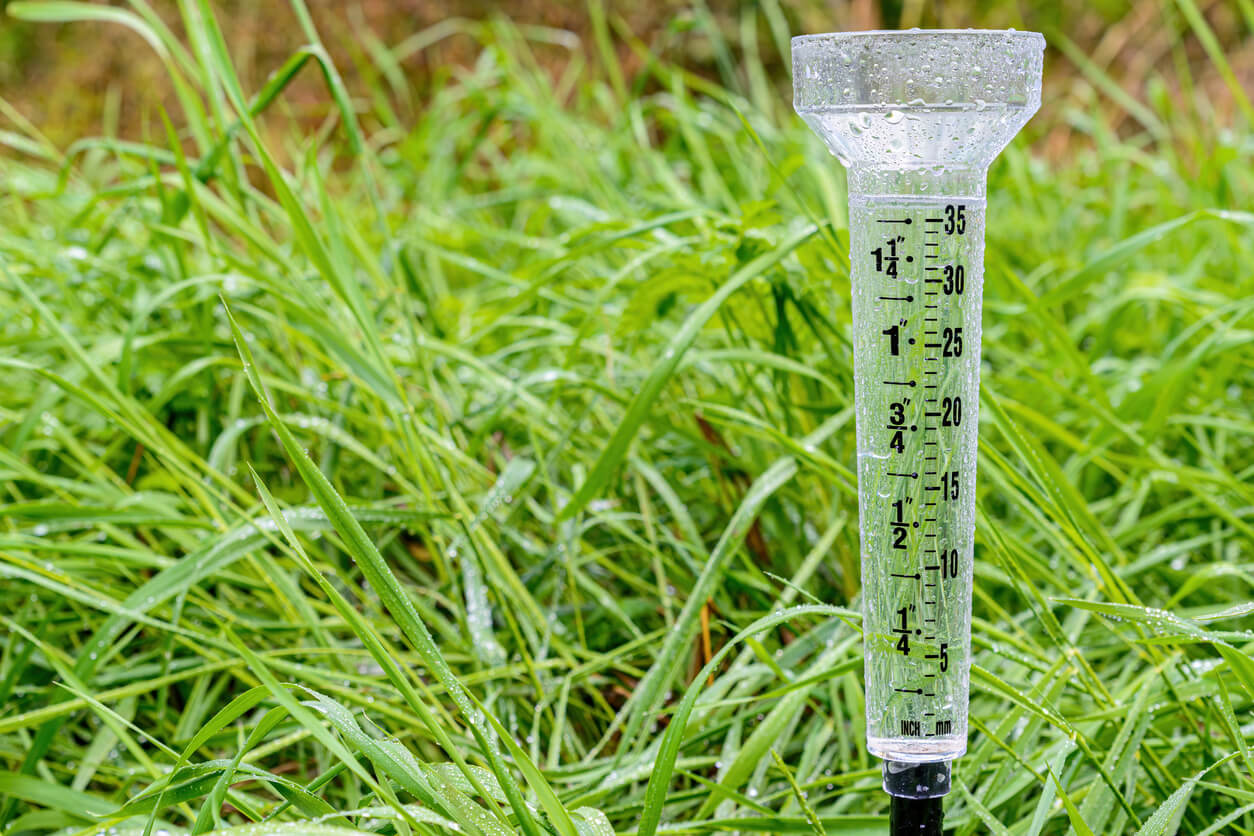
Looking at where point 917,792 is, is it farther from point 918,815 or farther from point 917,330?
point 917,330

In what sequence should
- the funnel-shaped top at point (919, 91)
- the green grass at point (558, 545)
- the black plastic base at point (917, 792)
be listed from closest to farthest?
the funnel-shaped top at point (919, 91)
the black plastic base at point (917, 792)
the green grass at point (558, 545)

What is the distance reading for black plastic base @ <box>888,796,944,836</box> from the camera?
64 cm

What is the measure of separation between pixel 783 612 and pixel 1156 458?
0.64m

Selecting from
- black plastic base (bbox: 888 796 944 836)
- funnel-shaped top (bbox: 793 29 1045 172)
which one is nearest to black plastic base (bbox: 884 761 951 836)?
black plastic base (bbox: 888 796 944 836)

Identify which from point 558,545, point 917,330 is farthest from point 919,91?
point 558,545

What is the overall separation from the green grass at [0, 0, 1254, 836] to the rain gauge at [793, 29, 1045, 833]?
6cm

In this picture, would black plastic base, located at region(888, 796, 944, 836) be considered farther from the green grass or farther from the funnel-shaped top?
the funnel-shaped top

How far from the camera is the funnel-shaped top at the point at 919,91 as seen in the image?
0.52 m

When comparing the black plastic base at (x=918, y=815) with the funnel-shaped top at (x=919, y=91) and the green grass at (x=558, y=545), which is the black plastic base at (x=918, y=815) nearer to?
the green grass at (x=558, y=545)

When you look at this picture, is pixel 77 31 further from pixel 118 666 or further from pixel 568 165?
pixel 118 666

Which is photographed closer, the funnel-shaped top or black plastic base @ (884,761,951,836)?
the funnel-shaped top

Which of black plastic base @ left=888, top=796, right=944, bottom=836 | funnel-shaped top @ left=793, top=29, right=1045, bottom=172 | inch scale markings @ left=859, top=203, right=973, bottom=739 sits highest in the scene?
funnel-shaped top @ left=793, top=29, right=1045, bottom=172

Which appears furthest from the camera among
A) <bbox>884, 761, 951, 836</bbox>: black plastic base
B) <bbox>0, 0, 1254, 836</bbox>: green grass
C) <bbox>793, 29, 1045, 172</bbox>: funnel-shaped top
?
<bbox>0, 0, 1254, 836</bbox>: green grass

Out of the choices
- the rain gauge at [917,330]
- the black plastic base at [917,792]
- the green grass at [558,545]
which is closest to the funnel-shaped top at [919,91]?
the rain gauge at [917,330]
